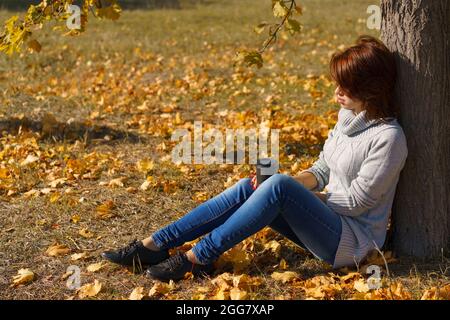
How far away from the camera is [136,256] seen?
3.52 m

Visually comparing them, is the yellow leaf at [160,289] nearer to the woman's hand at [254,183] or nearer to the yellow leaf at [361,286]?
the woman's hand at [254,183]

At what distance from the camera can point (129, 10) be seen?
17.6 metres

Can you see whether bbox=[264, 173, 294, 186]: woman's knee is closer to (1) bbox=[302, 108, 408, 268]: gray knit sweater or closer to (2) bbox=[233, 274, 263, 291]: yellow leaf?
(1) bbox=[302, 108, 408, 268]: gray knit sweater

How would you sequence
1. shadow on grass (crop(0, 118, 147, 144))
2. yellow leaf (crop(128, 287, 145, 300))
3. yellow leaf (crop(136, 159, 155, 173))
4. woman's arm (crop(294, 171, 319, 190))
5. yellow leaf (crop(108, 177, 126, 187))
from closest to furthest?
yellow leaf (crop(128, 287, 145, 300))
woman's arm (crop(294, 171, 319, 190))
yellow leaf (crop(108, 177, 126, 187))
yellow leaf (crop(136, 159, 155, 173))
shadow on grass (crop(0, 118, 147, 144))

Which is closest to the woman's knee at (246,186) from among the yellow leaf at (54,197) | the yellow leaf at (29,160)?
the yellow leaf at (54,197)

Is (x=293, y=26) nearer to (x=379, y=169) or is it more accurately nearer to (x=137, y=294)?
(x=379, y=169)

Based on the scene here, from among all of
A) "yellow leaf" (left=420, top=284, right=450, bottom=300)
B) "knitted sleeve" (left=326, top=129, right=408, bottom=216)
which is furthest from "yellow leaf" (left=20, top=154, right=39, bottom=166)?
"yellow leaf" (left=420, top=284, right=450, bottom=300)

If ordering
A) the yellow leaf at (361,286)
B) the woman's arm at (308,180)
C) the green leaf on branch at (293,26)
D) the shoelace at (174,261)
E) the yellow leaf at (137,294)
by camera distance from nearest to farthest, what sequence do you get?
the yellow leaf at (361,286), the yellow leaf at (137,294), the shoelace at (174,261), the woman's arm at (308,180), the green leaf on branch at (293,26)

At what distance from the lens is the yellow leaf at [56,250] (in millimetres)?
3830

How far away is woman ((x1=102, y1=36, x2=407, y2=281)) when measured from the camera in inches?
127

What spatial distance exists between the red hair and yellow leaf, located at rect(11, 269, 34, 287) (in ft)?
6.21

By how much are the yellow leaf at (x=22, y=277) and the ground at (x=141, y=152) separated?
22mm

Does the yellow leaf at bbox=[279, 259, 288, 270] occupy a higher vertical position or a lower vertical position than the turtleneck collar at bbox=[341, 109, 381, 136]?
lower

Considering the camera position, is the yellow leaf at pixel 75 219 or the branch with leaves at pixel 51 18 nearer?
the branch with leaves at pixel 51 18
